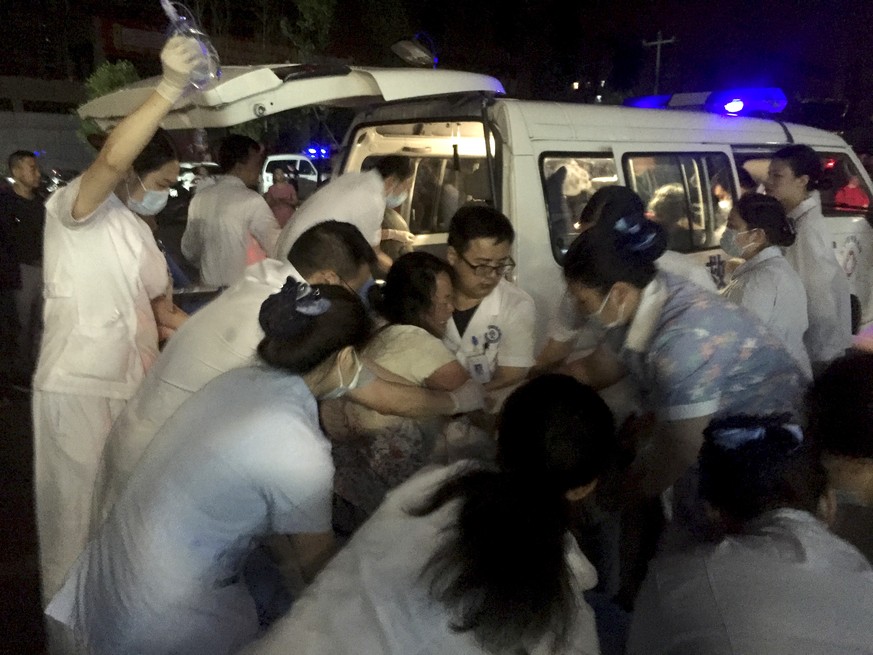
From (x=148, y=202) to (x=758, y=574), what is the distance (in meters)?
2.81

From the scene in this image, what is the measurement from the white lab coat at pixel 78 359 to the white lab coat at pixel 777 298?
258 centimetres

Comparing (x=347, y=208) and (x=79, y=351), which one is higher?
(x=347, y=208)

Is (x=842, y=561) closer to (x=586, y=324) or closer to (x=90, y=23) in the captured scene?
Result: (x=586, y=324)

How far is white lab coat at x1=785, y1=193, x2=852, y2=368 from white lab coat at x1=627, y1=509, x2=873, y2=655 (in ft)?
8.85

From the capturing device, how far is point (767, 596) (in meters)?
1.27

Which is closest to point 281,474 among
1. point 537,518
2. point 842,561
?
point 537,518

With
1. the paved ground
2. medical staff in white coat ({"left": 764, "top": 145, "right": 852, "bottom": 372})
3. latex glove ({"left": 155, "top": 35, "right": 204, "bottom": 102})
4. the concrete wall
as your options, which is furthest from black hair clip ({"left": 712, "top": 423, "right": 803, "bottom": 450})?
the concrete wall

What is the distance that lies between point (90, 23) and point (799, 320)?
76.2 feet

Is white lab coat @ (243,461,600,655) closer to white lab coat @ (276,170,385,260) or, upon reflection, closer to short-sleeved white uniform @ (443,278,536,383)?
short-sleeved white uniform @ (443,278,536,383)

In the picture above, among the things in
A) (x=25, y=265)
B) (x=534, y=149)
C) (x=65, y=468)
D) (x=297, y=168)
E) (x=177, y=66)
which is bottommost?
(x=65, y=468)

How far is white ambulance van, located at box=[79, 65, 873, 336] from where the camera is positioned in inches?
131

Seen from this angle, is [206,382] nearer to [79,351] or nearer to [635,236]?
[79,351]

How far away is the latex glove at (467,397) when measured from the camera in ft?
7.88

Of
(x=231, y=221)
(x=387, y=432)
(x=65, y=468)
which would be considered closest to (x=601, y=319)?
(x=387, y=432)
